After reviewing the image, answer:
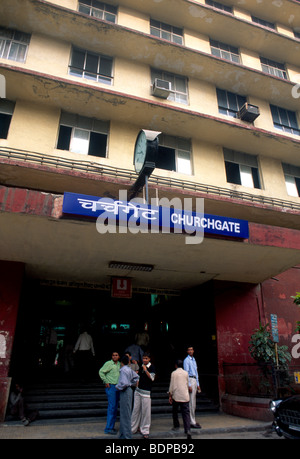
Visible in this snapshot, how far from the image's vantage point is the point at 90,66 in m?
12.5

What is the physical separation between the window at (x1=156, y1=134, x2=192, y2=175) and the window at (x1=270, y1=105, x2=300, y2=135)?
17.7 feet

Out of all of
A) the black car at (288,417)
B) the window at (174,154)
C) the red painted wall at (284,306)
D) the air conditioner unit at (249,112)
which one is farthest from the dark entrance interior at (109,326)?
the air conditioner unit at (249,112)

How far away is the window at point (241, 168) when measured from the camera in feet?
42.9

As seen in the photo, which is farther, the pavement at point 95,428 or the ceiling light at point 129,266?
the ceiling light at point 129,266

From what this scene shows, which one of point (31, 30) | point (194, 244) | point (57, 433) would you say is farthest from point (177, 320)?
point (31, 30)

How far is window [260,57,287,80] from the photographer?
15898mm

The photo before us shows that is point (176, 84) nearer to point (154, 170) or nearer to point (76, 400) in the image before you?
point (154, 170)

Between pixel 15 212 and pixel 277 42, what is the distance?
15989 millimetres

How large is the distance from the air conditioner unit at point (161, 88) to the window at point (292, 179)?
647 centimetres

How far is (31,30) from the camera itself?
11.9m

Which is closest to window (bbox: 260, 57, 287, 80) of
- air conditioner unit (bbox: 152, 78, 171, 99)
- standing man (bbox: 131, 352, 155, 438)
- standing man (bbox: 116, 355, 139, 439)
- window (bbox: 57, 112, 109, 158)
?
air conditioner unit (bbox: 152, 78, 171, 99)

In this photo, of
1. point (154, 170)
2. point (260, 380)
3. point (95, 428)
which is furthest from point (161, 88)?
point (95, 428)

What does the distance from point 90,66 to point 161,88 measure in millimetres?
3109

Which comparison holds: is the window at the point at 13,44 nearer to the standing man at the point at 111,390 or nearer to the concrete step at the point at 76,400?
the standing man at the point at 111,390
